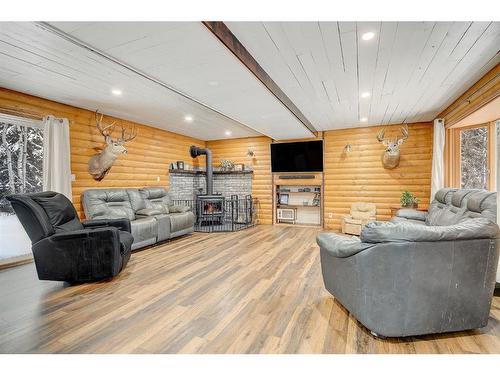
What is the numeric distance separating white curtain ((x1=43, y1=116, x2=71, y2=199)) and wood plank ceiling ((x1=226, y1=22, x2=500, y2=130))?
3.37m

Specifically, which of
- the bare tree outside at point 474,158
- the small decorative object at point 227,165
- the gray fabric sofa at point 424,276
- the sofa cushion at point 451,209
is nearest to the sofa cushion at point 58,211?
the gray fabric sofa at point 424,276

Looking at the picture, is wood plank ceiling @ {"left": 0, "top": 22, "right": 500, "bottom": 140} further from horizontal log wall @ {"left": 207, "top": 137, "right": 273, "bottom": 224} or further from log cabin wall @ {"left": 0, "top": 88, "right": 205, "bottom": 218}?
horizontal log wall @ {"left": 207, "top": 137, "right": 273, "bottom": 224}

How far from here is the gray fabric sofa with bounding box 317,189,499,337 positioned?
1.71 m

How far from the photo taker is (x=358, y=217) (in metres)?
5.66

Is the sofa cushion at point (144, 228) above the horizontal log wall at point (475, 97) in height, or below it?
below

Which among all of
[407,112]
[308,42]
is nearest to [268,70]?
[308,42]

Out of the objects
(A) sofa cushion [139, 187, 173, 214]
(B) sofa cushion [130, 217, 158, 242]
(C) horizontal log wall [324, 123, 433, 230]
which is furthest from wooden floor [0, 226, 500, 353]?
(C) horizontal log wall [324, 123, 433, 230]

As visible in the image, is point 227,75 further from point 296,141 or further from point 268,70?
point 296,141

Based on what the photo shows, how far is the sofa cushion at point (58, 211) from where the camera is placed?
2999 mm

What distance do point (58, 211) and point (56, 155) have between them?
4.27 feet

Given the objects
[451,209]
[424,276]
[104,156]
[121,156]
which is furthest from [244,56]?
[121,156]

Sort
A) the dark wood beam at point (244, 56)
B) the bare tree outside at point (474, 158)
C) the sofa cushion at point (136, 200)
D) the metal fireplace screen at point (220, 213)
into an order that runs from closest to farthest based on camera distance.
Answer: the dark wood beam at point (244, 56) → the bare tree outside at point (474, 158) → the sofa cushion at point (136, 200) → the metal fireplace screen at point (220, 213)

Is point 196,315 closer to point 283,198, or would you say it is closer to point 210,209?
point 210,209

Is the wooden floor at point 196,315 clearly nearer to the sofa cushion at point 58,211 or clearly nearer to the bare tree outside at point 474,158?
the sofa cushion at point 58,211
